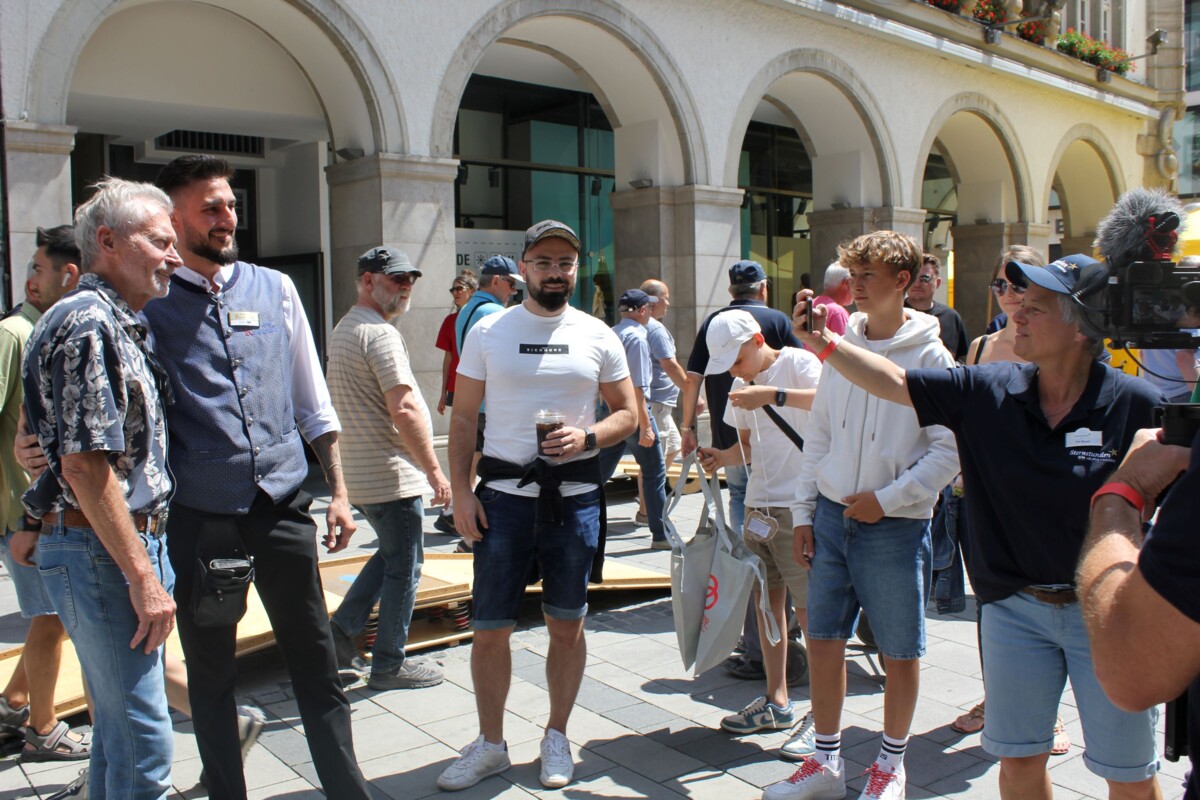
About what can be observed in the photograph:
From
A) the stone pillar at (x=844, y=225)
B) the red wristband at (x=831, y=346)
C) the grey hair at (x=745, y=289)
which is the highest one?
the stone pillar at (x=844, y=225)

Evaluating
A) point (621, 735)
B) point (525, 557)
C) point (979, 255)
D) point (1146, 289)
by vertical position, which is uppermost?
point (979, 255)

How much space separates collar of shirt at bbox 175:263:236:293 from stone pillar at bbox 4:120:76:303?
4710 mm

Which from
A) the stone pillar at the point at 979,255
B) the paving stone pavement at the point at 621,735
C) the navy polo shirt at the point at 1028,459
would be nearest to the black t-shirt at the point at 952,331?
the paving stone pavement at the point at 621,735

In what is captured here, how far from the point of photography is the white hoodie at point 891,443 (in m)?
3.35

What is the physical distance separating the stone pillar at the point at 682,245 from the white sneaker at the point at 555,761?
833 centimetres

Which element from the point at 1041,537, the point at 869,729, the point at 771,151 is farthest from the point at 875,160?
the point at 1041,537

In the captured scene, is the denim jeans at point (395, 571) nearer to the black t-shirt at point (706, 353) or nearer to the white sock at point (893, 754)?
the black t-shirt at point (706, 353)

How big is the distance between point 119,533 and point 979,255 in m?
17.0

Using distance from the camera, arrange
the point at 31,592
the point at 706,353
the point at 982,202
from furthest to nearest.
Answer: the point at 982,202, the point at 706,353, the point at 31,592

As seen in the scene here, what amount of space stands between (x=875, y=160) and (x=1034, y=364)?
12108 millimetres

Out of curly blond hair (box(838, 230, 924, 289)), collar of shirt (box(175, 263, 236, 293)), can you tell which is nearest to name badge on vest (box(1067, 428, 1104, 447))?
curly blond hair (box(838, 230, 924, 289))

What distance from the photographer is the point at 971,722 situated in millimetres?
4125

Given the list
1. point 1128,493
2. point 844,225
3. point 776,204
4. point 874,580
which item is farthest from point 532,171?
point 1128,493

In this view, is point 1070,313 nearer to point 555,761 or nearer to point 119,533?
point 555,761
